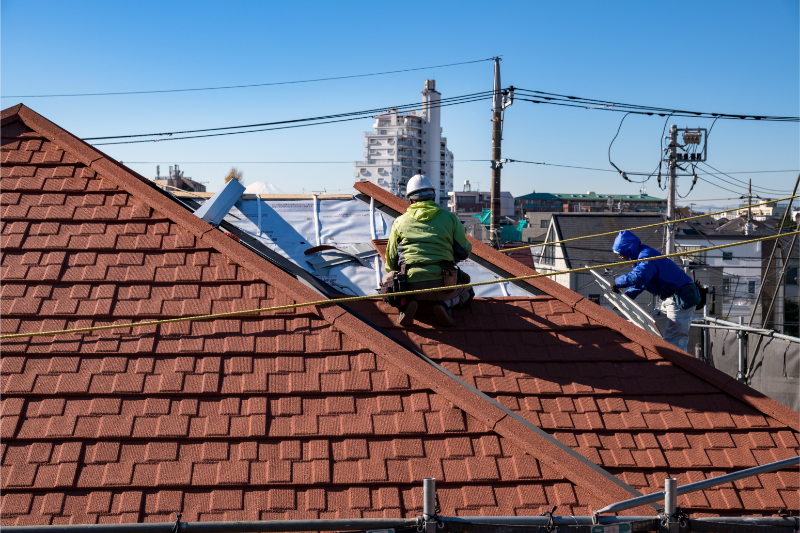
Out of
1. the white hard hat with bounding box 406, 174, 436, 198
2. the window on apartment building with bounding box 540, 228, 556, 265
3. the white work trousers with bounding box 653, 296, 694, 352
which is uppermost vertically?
the window on apartment building with bounding box 540, 228, 556, 265

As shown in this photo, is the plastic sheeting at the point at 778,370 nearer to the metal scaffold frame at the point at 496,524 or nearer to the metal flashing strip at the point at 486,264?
the metal flashing strip at the point at 486,264

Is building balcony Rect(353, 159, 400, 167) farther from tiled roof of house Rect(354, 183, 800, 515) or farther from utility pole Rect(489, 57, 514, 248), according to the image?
tiled roof of house Rect(354, 183, 800, 515)

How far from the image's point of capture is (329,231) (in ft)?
23.1

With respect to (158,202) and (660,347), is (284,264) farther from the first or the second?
(660,347)

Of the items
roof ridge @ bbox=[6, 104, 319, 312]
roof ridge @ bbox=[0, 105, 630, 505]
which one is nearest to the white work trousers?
roof ridge @ bbox=[0, 105, 630, 505]

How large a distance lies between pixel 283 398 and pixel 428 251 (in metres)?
1.65

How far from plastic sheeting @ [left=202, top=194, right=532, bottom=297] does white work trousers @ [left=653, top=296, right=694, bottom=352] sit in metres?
2.77

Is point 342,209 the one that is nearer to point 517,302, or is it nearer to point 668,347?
point 517,302

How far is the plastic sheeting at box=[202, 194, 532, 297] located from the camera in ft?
19.8

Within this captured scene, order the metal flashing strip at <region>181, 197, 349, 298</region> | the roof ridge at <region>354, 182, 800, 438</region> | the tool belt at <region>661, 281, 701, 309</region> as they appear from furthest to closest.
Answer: the tool belt at <region>661, 281, 701, 309</region>
the metal flashing strip at <region>181, 197, 349, 298</region>
the roof ridge at <region>354, 182, 800, 438</region>

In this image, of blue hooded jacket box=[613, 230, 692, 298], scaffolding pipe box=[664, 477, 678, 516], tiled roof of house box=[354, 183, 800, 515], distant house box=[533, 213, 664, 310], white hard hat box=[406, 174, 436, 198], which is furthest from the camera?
distant house box=[533, 213, 664, 310]

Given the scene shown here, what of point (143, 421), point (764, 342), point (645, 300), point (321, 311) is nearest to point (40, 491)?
point (143, 421)

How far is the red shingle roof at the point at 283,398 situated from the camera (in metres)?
3.40

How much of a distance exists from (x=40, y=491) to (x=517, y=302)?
3.70 metres
